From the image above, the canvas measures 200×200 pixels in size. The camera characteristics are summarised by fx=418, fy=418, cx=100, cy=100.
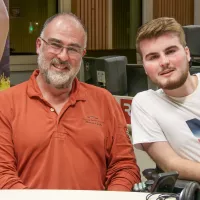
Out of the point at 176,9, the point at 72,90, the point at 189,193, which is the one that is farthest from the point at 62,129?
the point at 176,9

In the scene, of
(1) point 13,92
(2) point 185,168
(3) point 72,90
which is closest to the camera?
(2) point 185,168

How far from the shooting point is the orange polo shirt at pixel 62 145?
A: 2.02 m

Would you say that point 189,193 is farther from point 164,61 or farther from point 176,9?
point 176,9

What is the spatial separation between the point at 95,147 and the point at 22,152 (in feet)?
1.19

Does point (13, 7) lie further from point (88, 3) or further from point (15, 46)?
point (88, 3)

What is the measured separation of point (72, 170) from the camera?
Result: 2035 millimetres

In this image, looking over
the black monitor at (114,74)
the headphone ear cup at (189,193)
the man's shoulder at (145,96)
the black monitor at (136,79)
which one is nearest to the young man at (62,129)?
the man's shoulder at (145,96)

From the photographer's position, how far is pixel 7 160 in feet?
6.55

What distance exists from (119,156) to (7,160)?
22.0 inches

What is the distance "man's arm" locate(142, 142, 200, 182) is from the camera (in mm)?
1855

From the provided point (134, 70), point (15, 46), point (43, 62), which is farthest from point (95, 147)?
point (15, 46)

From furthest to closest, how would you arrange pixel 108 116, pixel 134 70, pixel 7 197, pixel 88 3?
pixel 88 3, pixel 134 70, pixel 108 116, pixel 7 197

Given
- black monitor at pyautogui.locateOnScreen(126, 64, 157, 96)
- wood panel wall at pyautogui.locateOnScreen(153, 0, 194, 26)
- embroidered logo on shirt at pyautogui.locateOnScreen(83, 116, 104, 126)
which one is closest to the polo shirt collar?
embroidered logo on shirt at pyautogui.locateOnScreen(83, 116, 104, 126)

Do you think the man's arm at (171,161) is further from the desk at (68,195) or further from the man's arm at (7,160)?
the man's arm at (7,160)
